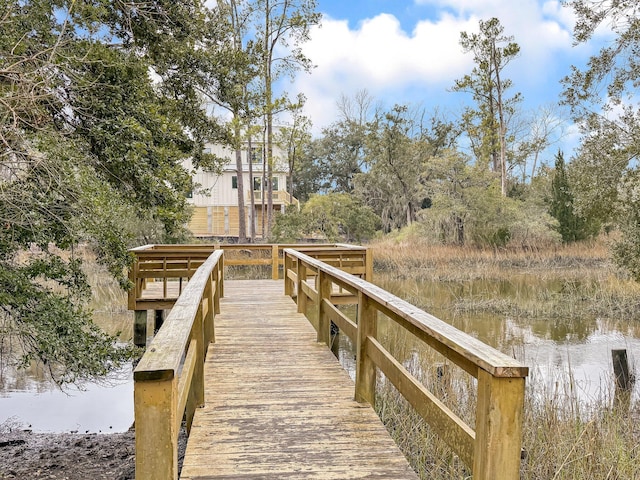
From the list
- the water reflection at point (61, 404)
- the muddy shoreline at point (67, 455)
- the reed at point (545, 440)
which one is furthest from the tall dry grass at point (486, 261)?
the muddy shoreline at point (67, 455)

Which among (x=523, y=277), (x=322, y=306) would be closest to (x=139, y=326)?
(x=322, y=306)

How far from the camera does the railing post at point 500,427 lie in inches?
75.0

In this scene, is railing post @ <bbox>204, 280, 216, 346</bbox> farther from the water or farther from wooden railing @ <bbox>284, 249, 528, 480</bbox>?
the water

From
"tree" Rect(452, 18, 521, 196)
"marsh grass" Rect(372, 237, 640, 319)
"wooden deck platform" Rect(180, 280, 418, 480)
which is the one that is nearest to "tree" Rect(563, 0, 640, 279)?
"marsh grass" Rect(372, 237, 640, 319)

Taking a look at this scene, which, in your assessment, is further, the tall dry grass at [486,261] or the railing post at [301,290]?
the tall dry grass at [486,261]

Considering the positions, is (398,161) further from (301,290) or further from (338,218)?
(301,290)

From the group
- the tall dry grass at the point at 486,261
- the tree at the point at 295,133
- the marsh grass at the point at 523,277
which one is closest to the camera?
the marsh grass at the point at 523,277

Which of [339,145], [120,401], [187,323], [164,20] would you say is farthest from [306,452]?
[339,145]

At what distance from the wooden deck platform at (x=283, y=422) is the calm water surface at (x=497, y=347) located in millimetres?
2626

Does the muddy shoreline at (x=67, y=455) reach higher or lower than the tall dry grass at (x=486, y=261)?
lower

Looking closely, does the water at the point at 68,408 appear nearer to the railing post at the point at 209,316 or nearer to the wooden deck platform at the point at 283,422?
the railing post at the point at 209,316

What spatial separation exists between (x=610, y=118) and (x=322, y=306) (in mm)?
Answer: 11564

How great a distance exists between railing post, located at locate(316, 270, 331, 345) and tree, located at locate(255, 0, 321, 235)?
1976 cm

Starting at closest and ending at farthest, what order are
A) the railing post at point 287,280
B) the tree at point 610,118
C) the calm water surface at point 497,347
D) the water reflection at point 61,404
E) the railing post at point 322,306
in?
1. the railing post at point 322,306
2. the calm water surface at point 497,347
3. the water reflection at point 61,404
4. the railing post at point 287,280
5. the tree at point 610,118
